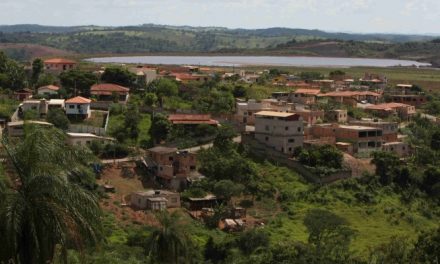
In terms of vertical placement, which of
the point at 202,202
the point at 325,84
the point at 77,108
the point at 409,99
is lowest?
the point at 202,202

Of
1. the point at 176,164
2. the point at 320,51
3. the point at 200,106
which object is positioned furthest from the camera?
the point at 320,51

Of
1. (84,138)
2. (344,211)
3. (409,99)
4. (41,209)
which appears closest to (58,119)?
(84,138)

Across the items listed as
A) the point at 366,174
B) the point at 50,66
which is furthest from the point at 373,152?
the point at 50,66

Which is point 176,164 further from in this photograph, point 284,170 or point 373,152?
point 373,152

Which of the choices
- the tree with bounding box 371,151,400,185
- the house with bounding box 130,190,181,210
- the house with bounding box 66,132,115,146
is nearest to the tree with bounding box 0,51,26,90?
the house with bounding box 66,132,115,146

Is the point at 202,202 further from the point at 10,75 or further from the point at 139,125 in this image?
the point at 10,75

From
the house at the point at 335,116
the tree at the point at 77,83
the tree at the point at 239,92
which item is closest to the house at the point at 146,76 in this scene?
the tree at the point at 239,92

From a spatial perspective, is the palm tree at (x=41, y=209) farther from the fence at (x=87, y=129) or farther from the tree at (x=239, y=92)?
the tree at (x=239, y=92)

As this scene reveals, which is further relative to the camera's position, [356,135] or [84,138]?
[356,135]
